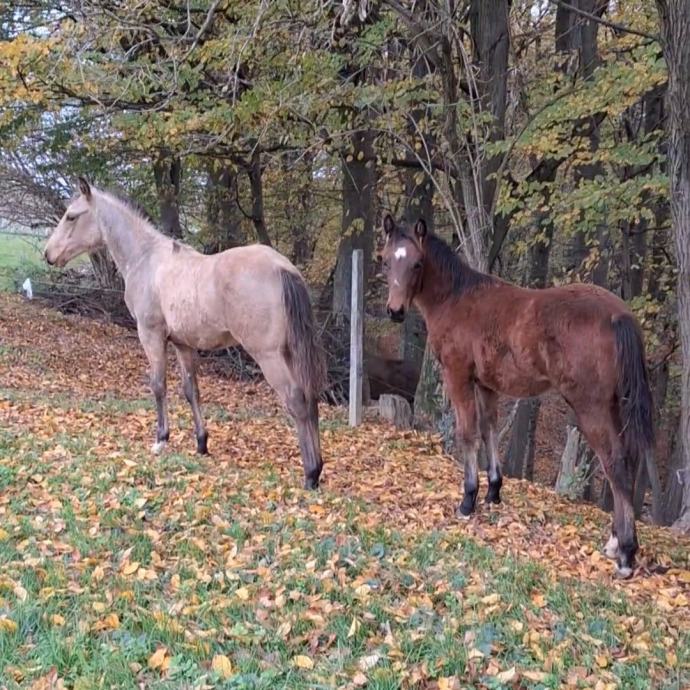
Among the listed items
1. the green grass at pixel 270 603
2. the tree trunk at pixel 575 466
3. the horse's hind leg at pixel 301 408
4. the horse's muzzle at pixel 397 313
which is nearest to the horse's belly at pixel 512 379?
the horse's muzzle at pixel 397 313

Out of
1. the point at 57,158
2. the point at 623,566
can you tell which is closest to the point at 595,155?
the point at 623,566

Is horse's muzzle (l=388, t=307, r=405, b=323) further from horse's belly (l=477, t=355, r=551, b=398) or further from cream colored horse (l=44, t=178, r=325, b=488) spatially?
horse's belly (l=477, t=355, r=551, b=398)

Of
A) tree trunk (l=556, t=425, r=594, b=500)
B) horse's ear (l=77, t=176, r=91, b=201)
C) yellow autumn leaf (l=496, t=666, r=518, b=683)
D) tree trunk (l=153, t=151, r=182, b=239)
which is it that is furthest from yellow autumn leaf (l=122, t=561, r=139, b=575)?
tree trunk (l=153, t=151, r=182, b=239)

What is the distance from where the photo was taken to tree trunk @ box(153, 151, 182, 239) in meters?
14.7

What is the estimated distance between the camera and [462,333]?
566cm

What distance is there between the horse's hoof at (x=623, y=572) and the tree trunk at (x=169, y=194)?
1178 centimetres

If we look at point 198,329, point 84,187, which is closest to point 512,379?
point 198,329

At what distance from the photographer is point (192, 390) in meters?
7.12

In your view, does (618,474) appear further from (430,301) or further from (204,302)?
(204,302)

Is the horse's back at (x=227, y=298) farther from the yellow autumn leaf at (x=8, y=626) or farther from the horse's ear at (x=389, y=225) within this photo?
the yellow autumn leaf at (x=8, y=626)

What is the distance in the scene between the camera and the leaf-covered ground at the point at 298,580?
10.3 ft

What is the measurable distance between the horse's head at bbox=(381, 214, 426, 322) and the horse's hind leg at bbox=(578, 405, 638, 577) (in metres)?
1.70

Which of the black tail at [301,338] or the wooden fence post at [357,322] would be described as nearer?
the black tail at [301,338]

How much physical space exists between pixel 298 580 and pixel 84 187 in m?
5.06
